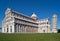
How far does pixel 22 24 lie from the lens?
59125mm

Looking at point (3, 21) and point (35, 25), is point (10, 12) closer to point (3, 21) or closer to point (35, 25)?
point (3, 21)

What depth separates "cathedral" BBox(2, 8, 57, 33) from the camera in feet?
178

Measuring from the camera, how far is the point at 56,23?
234 feet

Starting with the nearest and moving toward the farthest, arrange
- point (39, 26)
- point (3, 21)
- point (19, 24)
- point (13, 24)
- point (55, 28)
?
point (13, 24), point (19, 24), point (3, 21), point (55, 28), point (39, 26)

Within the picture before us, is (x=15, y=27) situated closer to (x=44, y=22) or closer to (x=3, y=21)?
(x=3, y=21)

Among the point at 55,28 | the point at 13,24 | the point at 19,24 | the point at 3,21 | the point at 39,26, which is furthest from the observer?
the point at 39,26

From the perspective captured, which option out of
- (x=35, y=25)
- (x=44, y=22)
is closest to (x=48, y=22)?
(x=44, y=22)

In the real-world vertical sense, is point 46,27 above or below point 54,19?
below

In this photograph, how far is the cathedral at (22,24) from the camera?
54.2m

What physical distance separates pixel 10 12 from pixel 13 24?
7.89 meters

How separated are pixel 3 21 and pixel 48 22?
3019cm

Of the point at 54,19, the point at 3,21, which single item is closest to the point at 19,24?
the point at 3,21

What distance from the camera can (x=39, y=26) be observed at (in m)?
77.1

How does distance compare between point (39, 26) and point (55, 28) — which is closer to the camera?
point (55, 28)
